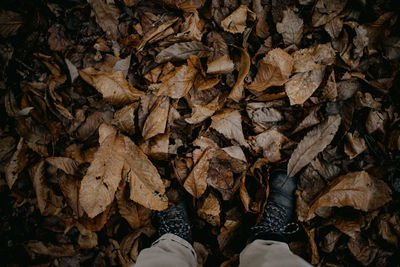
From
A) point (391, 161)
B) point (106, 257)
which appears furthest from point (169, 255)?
point (391, 161)

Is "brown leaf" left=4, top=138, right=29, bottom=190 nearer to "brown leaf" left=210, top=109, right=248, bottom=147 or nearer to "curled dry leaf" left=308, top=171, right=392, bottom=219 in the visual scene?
"brown leaf" left=210, top=109, right=248, bottom=147

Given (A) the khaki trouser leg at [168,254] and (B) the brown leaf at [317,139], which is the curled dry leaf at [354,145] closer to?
(B) the brown leaf at [317,139]

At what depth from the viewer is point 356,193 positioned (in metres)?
0.95

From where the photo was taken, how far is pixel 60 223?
1.11m

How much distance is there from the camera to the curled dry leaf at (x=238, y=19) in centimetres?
102

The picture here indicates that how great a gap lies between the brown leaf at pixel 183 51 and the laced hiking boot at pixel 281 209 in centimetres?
68

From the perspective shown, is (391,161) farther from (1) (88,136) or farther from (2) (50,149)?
(2) (50,149)

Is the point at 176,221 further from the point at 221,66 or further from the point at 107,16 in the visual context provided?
the point at 107,16

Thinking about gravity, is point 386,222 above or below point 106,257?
above

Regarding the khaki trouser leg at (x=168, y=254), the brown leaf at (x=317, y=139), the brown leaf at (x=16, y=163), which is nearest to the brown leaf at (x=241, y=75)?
the brown leaf at (x=317, y=139)

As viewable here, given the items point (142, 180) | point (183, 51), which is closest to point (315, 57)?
point (183, 51)

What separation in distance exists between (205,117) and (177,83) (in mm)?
195

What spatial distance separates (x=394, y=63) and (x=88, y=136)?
4.74 feet

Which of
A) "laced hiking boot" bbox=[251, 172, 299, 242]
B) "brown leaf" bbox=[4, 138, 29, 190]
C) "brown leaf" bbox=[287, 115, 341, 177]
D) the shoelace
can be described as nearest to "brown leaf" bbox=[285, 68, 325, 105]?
"brown leaf" bbox=[287, 115, 341, 177]
